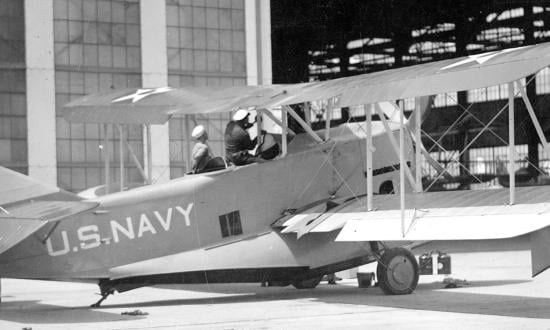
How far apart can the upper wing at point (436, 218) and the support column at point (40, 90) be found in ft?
38.6

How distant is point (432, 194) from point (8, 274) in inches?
217

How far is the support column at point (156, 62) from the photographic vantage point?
83.2 ft

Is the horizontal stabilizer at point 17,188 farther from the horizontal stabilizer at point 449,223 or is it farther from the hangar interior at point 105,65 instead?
the hangar interior at point 105,65

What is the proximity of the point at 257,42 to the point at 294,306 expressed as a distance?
15693 millimetres

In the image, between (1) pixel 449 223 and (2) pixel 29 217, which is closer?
(2) pixel 29 217

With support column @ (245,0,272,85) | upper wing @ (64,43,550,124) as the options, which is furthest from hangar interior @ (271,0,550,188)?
upper wing @ (64,43,550,124)

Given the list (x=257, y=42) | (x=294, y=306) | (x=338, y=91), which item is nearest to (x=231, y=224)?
(x=294, y=306)

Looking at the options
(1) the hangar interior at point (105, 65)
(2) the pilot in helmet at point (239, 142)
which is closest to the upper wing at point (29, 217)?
(2) the pilot in helmet at point (239, 142)

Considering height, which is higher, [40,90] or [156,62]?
[156,62]

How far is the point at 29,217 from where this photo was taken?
10.7 meters

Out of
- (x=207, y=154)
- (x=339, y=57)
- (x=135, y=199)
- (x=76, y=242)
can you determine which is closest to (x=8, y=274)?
(x=76, y=242)

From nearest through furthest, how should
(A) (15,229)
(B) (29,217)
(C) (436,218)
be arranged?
Result: (A) (15,229) → (B) (29,217) → (C) (436,218)

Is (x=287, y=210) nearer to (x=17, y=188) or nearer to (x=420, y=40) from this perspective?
(x=17, y=188)

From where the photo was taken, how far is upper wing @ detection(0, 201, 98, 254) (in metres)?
10.5
